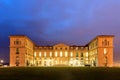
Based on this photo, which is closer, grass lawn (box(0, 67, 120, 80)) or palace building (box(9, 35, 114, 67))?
grass lawn (box(0, 67, 120, 80))

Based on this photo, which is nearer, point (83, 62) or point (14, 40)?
point (14, 40)

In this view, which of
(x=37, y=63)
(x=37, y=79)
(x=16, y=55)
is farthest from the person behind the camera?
(x=37, y=63)

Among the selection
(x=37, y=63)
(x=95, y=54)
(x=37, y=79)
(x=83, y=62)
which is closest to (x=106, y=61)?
(x=95, y=54)

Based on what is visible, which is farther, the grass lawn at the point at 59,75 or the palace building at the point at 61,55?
the palace building at the point at 61,55

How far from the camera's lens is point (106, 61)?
4626 inches

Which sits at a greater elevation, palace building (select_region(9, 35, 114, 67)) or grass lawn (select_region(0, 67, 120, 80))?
palace building (select_region(9, 35, 114, 67))

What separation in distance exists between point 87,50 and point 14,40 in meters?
43.4

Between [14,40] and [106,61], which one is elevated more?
[14,40]

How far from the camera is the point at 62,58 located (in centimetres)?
14938

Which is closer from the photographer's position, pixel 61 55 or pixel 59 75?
pixel 59 75

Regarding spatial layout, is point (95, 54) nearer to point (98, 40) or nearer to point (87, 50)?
point (98, 40)

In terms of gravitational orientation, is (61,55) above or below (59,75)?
above

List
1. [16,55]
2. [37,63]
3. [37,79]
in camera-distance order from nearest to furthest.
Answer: [37,79] < [16,55] < [37,63]

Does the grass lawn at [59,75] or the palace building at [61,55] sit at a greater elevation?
the palace building at [61,55]
